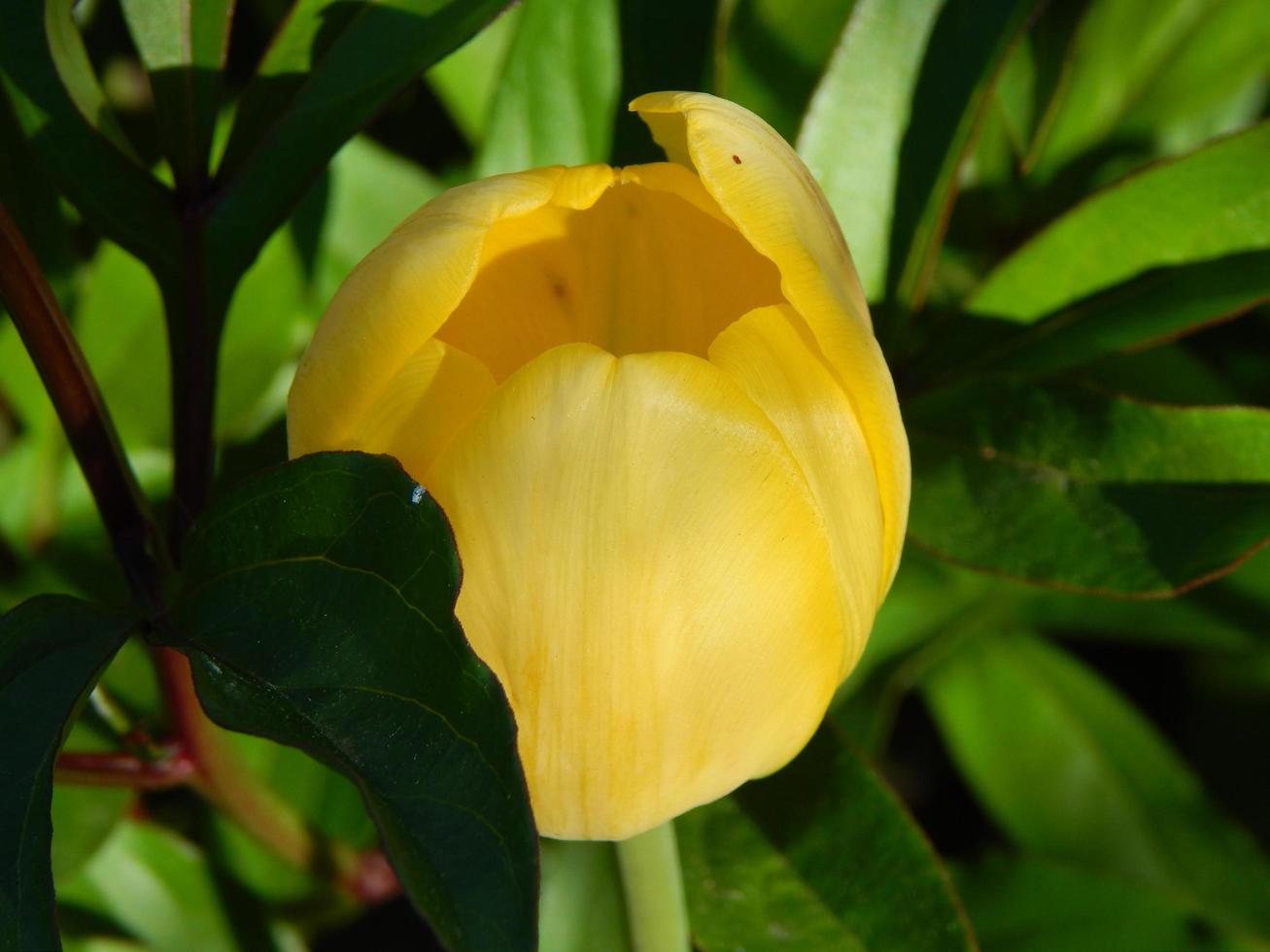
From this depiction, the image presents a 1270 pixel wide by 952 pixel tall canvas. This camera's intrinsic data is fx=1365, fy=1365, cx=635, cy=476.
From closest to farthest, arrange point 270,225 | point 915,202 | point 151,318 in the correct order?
point 270,225 → point 915,202 → point 151,318

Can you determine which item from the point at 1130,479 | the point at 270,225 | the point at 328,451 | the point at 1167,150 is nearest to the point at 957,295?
the point at 1167,150

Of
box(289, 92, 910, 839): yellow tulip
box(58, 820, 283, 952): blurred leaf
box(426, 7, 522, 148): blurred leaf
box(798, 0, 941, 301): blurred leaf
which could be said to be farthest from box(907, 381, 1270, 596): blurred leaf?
box(58, 820, 283, 952): blurred leaf

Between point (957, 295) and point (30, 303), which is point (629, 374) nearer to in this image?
point (30, 303)

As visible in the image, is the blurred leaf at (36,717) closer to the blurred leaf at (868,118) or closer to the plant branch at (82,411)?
the plant branch at (82,411)

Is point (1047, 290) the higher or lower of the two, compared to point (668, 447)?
lower

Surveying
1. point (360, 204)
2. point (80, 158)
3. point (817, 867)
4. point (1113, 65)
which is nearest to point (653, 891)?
point (817, 867)

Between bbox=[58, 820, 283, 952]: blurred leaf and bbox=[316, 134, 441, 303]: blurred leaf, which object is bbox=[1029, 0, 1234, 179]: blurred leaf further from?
bbox=[58, 820, 283, 952]: blurred leaf
